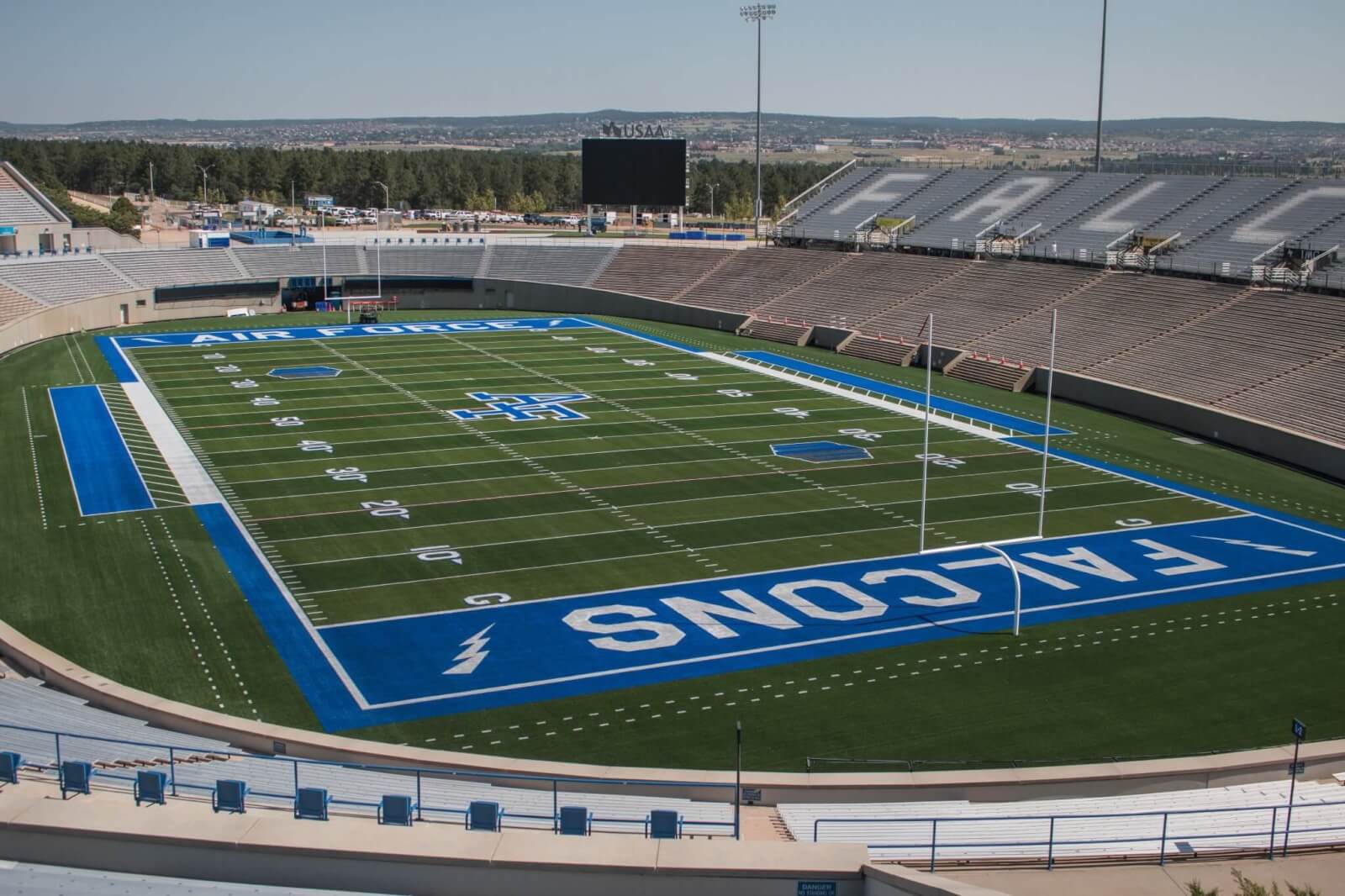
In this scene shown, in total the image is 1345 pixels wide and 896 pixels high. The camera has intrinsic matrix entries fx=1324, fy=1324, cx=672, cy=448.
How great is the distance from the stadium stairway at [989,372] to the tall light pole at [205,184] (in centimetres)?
9525

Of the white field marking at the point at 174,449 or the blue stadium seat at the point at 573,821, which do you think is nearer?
the blue stadium seat at the point at 573,821

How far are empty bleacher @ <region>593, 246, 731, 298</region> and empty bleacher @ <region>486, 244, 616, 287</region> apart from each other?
0.81 meters

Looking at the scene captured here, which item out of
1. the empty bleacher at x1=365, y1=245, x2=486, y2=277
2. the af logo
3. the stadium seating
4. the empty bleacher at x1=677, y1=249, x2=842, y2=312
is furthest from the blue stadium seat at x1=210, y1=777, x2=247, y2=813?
the stadium seating

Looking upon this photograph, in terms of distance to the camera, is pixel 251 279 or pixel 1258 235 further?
pixel 251 279

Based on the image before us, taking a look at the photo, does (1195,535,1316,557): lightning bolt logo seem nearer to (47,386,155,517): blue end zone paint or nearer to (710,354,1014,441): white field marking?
(710,354,1014,441): white field marking

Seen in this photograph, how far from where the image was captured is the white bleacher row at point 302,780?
13.2 meters

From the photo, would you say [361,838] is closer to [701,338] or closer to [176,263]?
[701,338]

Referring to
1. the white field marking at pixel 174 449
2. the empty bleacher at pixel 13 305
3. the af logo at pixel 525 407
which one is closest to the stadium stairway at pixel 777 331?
the af logo at pixel 525 407

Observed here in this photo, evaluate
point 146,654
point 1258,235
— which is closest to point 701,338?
point 1258,235

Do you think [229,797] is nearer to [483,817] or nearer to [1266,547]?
[483,817]

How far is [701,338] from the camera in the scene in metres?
53.2

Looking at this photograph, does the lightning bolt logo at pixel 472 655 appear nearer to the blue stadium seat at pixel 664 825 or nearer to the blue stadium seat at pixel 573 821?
the blue stadium seat at pixel 573 821

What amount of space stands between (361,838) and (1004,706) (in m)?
10.6

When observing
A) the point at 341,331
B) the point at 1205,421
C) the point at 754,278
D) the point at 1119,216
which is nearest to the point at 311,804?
the point at 1205,421
